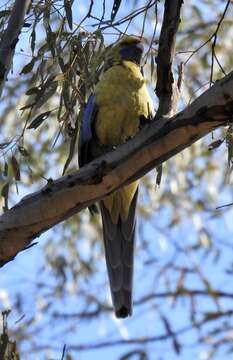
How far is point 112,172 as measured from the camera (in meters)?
2.16

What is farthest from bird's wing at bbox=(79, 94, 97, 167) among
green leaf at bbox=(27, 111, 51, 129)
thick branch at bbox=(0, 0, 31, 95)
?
thick branch at bbox=(0, 0, 31, 95)

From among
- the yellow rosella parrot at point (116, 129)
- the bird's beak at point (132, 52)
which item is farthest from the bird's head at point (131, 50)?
the yellow rosella parrot at point (116, 129)

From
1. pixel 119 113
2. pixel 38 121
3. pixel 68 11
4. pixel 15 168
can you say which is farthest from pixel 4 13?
pixel 119 113

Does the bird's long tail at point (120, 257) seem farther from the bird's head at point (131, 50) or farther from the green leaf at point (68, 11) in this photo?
the green leaf at point (68, 11)

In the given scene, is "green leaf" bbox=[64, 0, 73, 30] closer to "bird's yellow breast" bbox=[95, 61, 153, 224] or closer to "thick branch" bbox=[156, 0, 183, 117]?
"thick branch" bbox=[156, 0, 183, 117]

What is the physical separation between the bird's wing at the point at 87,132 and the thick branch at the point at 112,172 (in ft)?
2.81

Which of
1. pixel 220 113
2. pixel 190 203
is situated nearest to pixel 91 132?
pixel 220 113

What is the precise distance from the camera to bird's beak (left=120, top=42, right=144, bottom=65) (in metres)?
3.31

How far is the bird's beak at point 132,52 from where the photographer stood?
331 cm

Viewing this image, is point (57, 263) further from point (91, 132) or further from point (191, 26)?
point (91, 132)

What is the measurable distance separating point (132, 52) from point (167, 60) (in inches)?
44.1

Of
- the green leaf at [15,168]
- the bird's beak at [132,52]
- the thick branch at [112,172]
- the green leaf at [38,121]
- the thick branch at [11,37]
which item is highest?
the bird's beak at [132,52]

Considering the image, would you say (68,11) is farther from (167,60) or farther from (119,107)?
(119,107)

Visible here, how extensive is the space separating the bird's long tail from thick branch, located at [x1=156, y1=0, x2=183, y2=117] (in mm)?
791
